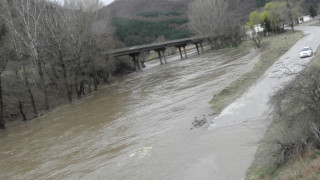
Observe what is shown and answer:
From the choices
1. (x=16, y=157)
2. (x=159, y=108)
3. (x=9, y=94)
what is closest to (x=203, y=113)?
(x=159, y=108)

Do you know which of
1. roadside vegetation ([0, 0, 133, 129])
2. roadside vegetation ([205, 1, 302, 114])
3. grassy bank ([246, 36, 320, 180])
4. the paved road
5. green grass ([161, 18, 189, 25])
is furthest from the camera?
green grass ([161, 18, 189, 25])

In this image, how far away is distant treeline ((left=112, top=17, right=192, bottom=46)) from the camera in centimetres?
13600

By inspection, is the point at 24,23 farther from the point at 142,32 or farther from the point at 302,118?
the point at 142,32

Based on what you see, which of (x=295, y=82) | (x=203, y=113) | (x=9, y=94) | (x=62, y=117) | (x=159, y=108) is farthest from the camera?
(x=9, y=94)

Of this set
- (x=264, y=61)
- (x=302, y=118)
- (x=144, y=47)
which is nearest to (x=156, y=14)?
(x=144, y=47)

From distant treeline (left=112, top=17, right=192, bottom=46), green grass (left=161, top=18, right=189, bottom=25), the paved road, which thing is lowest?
the paved road

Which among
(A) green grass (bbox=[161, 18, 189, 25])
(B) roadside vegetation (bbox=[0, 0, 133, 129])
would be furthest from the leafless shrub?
(A) green grass (bbox=[161, 18, 189, 25])

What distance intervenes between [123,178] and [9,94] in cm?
2887

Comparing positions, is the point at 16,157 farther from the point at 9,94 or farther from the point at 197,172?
the point at 9,94

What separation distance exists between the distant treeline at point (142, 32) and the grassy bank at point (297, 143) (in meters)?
124

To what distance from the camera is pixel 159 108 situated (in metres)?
24.6

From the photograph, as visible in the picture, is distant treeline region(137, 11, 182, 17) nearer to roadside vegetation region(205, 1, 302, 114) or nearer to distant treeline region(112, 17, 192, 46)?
distant treeline region(112, 17, 192, 46)

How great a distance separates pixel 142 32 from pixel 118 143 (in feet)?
428

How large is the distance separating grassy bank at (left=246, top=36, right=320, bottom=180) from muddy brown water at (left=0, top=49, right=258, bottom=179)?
1.96m
